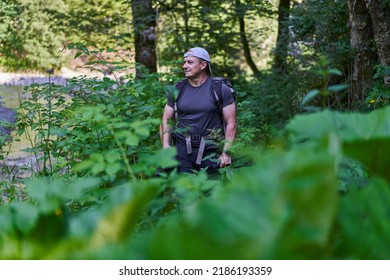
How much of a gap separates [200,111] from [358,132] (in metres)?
3.31

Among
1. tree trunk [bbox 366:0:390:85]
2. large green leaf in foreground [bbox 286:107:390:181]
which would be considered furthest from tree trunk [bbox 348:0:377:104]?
large green leaf in foreground [bbox 286:107:390:181]

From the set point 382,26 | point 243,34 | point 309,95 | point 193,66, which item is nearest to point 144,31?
point 382,26

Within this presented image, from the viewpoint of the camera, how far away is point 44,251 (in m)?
1.04

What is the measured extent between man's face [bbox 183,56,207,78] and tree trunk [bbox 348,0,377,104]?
167 inches

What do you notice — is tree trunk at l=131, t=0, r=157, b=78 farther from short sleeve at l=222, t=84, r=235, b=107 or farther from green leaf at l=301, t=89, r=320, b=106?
green leaf at l=301, t=89, r=320, b=106

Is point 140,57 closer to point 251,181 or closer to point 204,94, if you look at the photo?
point 204,94

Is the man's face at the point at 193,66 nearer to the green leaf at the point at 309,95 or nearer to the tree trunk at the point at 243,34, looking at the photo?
the green leaf at the point at 309,95

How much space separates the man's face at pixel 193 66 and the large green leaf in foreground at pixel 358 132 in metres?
3.36

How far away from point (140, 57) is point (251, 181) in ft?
32.8

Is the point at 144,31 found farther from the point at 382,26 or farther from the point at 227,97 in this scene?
the point at 227,97

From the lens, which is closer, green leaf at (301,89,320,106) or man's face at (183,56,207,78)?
green leaf at (301,89,320,106)

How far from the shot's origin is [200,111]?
464 centimetres

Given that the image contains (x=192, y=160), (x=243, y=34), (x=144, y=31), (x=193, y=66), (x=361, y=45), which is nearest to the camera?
(x=192, y=160)

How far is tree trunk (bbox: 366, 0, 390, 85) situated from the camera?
753 centimetres
